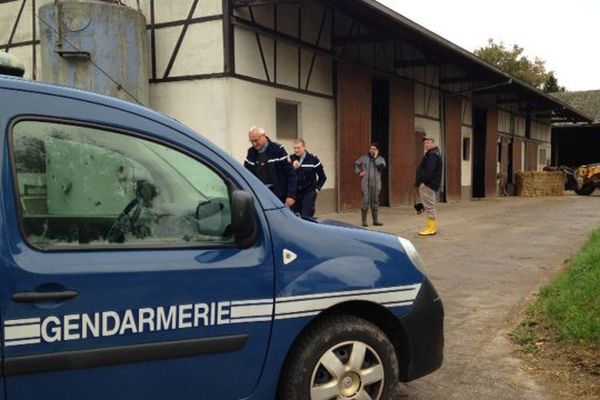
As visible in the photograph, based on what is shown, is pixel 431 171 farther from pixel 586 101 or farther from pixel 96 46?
pixel 586 101

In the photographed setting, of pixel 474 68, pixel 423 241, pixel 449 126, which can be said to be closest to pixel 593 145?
pixel 449 126

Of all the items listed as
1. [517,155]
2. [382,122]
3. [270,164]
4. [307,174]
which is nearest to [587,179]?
[517,155]

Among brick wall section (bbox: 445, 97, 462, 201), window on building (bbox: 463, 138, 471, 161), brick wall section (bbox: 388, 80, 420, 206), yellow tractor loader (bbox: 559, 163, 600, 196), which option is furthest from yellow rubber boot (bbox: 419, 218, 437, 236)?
yellow tractor loader (bbox: 559, 163, 600, 196)

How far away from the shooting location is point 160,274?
2488 mm

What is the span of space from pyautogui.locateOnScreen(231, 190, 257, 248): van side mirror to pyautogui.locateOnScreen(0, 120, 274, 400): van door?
0.04 meters

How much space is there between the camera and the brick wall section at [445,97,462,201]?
23.4 m

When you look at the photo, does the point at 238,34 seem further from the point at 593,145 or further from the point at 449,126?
the point at 593,145

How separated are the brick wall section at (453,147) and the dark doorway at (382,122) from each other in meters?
5.09

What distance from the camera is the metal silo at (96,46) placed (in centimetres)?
1191

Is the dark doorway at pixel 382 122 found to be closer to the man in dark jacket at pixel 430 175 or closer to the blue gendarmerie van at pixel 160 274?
the man in dark jacket at pixel 430 175

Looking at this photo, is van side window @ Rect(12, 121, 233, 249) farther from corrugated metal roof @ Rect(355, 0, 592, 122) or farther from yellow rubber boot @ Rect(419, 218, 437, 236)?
corrugated metal roof @ Rect(355, 0, 592, 122)

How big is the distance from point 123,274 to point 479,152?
1072 inches

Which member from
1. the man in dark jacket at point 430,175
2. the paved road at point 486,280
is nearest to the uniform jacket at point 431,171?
the man in dark jacket at point 430,175

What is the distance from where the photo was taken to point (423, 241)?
1028 centimetres
